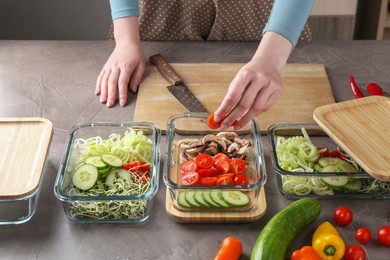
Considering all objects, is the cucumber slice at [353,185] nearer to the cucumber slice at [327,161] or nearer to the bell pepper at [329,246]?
the cucumber slice at [327,161]

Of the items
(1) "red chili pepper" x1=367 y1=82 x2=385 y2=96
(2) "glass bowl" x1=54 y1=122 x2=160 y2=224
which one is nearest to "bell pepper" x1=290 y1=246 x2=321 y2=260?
(2) "glass bowl" x1=54 y1=122 x2=160 y2=224

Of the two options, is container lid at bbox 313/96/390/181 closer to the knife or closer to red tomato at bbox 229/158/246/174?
red tomato at bbox 229/158/246/174

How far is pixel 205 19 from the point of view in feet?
7.19

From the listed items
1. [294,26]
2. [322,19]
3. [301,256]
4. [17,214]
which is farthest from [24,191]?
[322,19]

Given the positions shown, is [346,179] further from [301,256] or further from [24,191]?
[24,191]

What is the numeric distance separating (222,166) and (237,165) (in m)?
0.04

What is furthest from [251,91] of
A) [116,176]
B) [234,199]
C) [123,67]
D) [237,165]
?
[123,67]

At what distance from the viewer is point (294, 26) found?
1.67m

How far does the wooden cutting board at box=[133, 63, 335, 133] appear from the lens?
1.74 meters

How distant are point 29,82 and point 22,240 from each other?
771mm

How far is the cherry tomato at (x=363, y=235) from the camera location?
1.31m

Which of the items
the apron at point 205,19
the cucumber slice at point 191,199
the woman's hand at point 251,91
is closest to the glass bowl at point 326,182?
the woman's hand at point 251,91

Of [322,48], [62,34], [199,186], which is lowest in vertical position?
[62,34]

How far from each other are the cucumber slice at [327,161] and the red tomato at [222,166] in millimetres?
247
